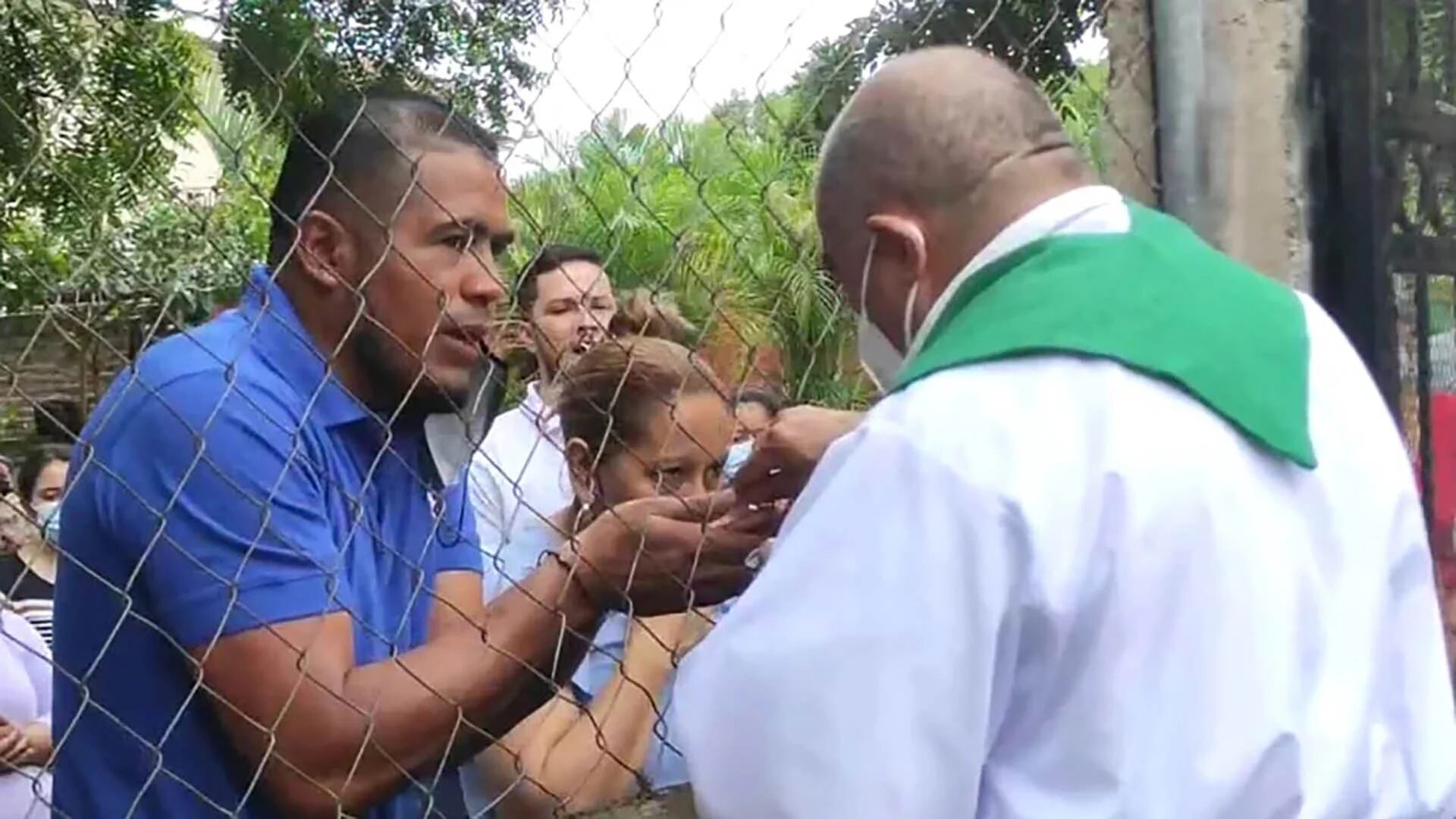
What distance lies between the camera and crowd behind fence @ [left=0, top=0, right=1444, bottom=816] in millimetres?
1991

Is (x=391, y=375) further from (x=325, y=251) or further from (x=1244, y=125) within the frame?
(x=1244, y=125)

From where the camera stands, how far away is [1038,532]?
4.49 feet

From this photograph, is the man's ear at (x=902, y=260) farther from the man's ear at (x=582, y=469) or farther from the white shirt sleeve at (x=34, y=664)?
the white shirt sleeve at (x=34, y=664)

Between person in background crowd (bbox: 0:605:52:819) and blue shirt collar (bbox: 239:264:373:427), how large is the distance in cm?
131

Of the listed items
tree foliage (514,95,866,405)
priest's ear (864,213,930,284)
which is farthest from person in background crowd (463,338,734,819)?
priest's ear (864,213,930,284)

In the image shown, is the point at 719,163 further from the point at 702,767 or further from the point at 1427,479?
the point at 702,767

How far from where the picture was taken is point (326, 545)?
6.12 feet

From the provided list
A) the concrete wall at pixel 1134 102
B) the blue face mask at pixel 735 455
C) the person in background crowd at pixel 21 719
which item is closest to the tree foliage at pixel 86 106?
the person in background crowd at pixel 21 719

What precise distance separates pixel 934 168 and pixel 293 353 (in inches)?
31.6

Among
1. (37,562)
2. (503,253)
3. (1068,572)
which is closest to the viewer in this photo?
(1068,572)

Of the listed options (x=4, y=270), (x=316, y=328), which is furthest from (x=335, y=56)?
(x=316, y=328)

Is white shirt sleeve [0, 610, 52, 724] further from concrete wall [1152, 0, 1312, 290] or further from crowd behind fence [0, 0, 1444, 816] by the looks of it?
concrete wall [1152, 0, 1312, 290]

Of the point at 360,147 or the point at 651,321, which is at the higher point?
the point at 360,147

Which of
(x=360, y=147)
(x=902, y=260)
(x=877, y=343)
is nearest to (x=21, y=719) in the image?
(x=360, y=147)
